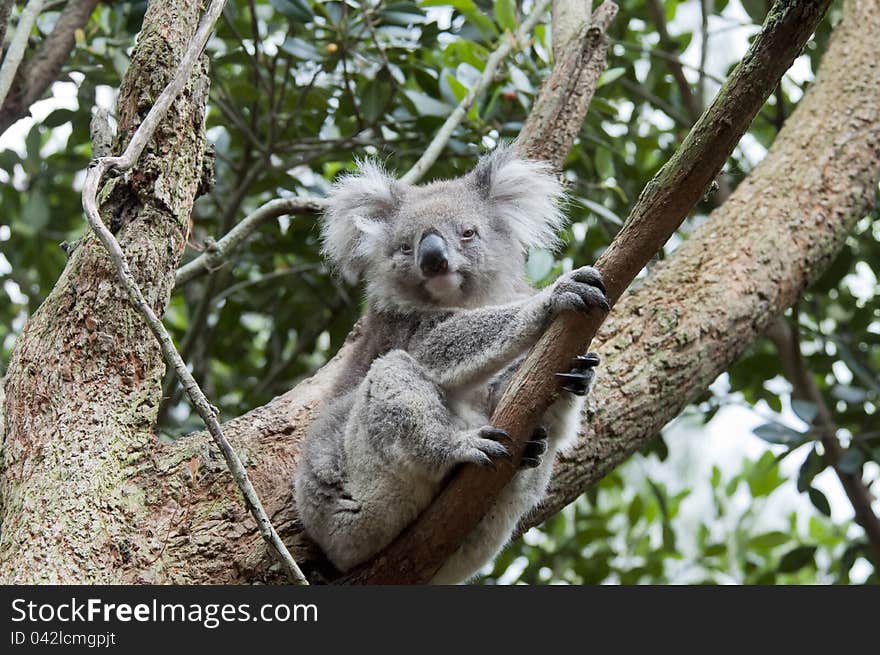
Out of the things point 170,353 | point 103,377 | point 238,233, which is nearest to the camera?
point 170,353

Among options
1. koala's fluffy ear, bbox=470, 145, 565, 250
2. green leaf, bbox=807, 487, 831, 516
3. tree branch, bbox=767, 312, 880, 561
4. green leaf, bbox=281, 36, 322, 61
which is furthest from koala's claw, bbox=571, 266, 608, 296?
green leaf, bbox=807, 487, 831, 516

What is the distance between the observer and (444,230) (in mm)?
4078

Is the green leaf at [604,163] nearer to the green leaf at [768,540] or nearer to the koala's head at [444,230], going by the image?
the koala's head at [444,230]

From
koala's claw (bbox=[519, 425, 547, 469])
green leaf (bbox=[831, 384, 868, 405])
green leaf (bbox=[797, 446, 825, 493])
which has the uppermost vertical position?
green leaf (bbox=[831, 384, 868, 405])

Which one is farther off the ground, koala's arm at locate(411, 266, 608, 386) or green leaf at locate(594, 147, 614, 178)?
green leaf at locate(594, 147, 614, 178)

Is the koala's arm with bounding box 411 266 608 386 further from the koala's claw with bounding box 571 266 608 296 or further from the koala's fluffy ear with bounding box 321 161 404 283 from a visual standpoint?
the koala's fluffy ear with bounding box 321 161 404 283

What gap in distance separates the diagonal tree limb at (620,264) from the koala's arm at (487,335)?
144 mm

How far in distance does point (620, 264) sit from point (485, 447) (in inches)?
28.9

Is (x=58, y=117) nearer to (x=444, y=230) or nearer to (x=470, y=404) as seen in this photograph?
(x=444, y=230)

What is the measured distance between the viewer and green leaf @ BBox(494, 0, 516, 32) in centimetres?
491

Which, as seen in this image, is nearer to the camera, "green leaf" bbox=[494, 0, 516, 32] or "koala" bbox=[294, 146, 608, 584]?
"koala" bbox=[294, 146, 608, 584]

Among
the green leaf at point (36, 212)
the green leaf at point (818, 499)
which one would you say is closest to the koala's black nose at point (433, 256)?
the green leaf at point (36, 212)

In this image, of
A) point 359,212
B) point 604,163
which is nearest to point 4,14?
point 359,212

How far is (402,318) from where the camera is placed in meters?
4.02
